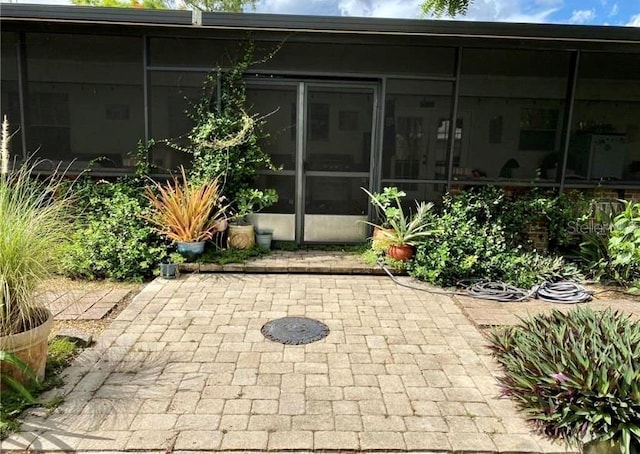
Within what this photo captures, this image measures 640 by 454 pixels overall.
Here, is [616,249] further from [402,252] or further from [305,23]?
[305,23]

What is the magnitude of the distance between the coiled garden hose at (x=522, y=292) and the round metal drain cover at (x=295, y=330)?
1.48 metres

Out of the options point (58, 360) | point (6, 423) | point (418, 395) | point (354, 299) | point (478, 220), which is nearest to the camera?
point (6, 423)

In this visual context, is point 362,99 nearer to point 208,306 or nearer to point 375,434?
point 208,306

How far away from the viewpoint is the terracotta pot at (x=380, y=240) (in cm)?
548

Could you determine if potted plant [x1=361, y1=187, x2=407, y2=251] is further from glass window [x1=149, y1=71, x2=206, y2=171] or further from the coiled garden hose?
glass window [x1=149, y1=71, x2=206, y2=171]

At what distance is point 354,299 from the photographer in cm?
446

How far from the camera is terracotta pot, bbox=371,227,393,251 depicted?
548cm

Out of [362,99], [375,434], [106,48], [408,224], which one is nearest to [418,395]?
[375,434]

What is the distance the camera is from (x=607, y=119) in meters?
8.41

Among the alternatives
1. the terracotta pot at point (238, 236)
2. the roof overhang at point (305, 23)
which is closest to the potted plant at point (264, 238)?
the terracotta pot at point (238, 236)

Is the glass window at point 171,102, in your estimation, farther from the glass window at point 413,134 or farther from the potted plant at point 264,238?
the glass window at point 413,134

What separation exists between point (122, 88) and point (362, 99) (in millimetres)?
4805

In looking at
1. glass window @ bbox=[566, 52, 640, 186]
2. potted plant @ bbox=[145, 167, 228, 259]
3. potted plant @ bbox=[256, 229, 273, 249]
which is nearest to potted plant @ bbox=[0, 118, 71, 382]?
potted plant @ bbox=[145, 167, 228, 259]

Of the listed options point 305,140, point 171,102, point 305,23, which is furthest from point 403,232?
point 171,102
